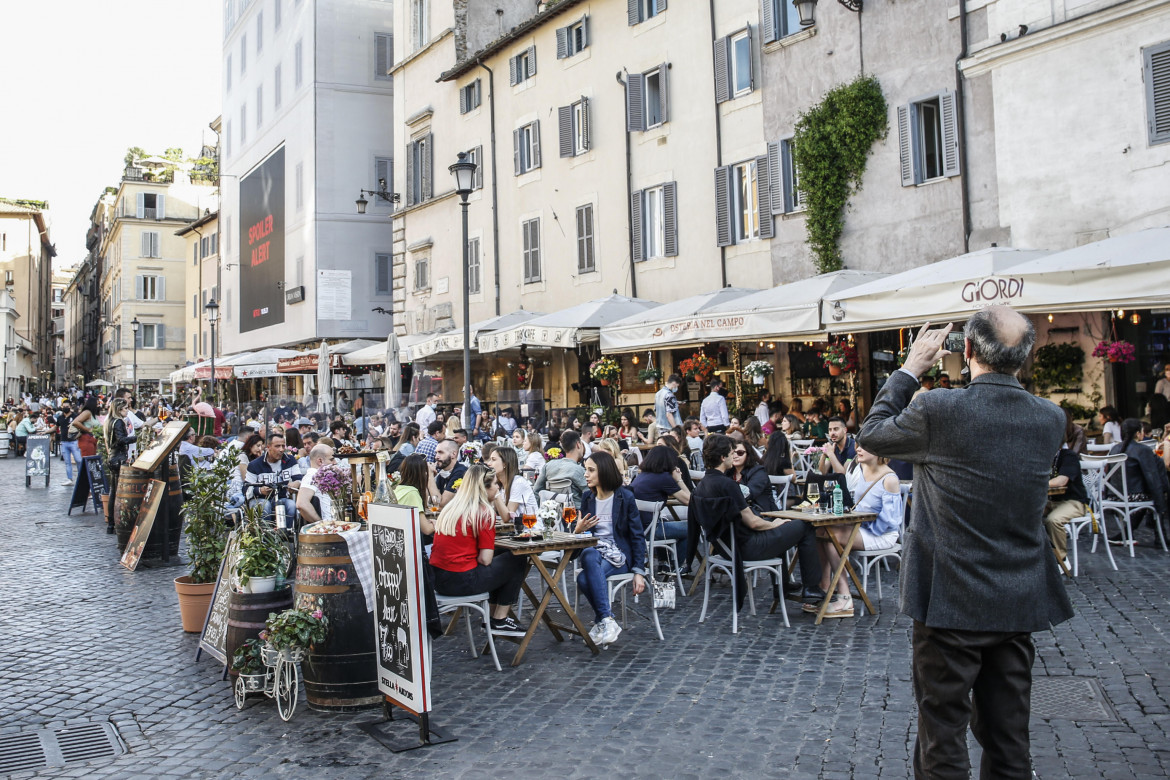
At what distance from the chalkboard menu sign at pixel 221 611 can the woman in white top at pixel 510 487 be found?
222cm

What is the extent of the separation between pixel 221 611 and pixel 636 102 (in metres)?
15.6

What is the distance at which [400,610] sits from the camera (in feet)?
16.7

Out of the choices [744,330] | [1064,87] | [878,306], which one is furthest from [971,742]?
[1064,87]

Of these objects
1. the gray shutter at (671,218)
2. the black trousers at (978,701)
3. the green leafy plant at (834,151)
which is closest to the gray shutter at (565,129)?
the gray shutter at (671,218)

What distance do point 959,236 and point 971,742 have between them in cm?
1063

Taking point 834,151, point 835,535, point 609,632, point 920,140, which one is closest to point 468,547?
point 609,632

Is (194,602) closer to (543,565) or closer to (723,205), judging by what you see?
(543,565)

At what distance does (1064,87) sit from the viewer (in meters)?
12.4

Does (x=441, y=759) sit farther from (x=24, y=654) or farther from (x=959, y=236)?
(x=959, y=236)

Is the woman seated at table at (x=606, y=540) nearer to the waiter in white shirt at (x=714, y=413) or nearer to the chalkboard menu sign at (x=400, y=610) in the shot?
the chalkboard menu sign at (x=400, y=610)

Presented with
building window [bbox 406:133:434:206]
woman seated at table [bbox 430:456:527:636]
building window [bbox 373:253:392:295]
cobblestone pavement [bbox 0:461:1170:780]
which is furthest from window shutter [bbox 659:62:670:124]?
building window [bbox 373:253:392:295]

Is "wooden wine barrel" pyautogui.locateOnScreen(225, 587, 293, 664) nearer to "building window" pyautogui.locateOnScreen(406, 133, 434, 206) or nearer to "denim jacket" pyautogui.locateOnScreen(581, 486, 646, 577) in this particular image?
"denim jacket" pyautogui.locateOnScreen(581, 486, 646, 577)

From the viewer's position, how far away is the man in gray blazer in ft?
10.2

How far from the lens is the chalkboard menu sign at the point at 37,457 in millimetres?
20781
